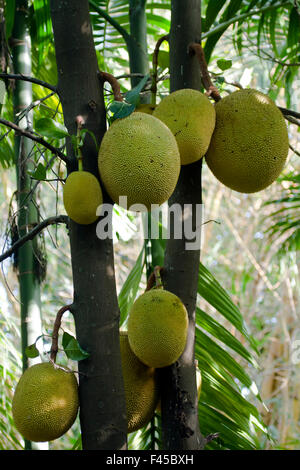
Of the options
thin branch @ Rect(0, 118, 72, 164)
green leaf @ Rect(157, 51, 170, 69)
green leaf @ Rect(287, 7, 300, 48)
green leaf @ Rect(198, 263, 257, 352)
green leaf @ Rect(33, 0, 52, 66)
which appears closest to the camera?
thin branch @ Rect(0, 118, 72, 164)

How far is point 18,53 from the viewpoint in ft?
5.06

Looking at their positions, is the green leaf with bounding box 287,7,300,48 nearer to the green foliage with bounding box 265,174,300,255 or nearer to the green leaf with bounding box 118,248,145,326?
the green foliage with bounding box 265,174,300,255

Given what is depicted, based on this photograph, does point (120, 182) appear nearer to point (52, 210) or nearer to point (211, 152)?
point (211, 152)

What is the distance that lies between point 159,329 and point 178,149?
0.28 m

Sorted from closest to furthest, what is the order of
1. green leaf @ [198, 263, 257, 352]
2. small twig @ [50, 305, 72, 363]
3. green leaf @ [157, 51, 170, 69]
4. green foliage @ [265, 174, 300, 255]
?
small twig @ [50, 305, 72, 363]
green leaf @ [157, 51, 170, 69]
green leaf @ [198, 263, 257, 352]
green foliage @ [265, 174, 300, 255]

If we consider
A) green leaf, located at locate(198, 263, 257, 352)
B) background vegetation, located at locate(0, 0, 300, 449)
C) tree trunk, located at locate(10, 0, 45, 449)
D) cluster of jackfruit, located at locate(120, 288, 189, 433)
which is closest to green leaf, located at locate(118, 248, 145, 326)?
background vegetation, located at locate(0, 0, 300, 449)

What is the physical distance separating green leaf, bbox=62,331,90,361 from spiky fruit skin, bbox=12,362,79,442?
5cm

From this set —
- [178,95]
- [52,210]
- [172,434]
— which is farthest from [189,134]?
[52,210]

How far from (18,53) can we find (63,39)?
2.62 ft

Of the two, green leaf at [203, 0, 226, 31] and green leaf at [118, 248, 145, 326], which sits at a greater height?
green leaf at [203, 0, 226, 31]

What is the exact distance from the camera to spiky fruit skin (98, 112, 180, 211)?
722 millimetres

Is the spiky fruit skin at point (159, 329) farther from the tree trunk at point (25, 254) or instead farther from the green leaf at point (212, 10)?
the green leaf at point (212, 10)

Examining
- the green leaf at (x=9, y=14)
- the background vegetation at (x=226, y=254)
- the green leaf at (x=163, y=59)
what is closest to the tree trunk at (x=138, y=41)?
the background vegetation at (x=226, y=254)

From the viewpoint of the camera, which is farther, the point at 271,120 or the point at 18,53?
the point at 18,53
